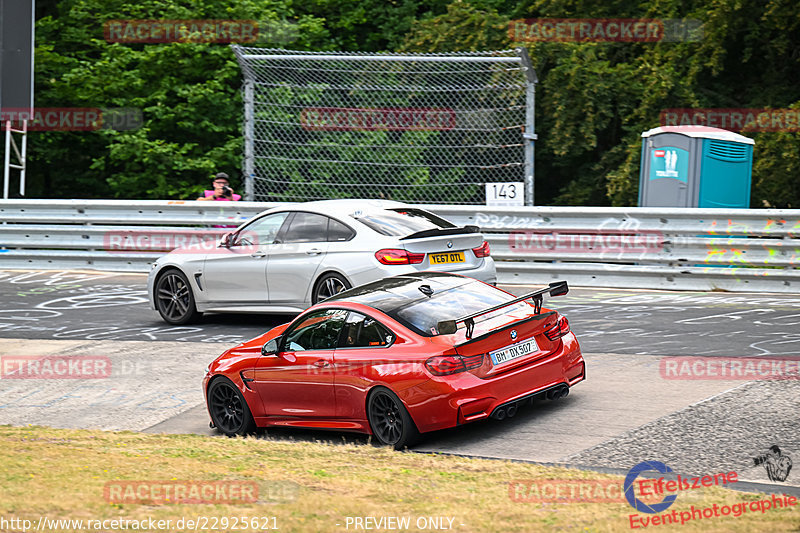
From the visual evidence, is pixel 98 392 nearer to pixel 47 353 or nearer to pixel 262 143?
pixel 47 353

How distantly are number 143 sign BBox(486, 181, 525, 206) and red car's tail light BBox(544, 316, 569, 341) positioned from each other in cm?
719

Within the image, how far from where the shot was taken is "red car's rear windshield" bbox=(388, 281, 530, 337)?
837 centimetres

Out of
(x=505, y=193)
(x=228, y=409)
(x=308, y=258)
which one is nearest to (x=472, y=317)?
(x=228, y=409)

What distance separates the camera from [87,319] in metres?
14.5

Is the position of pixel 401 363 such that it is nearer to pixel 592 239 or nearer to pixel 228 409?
pixel 228 409

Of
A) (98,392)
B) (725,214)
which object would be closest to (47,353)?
(98,392)

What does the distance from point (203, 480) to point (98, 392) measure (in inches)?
175

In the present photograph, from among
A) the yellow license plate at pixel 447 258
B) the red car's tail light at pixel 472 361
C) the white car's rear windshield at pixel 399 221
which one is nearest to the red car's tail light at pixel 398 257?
the yellow license plate at pixel 447 258

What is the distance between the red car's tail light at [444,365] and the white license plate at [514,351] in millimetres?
327

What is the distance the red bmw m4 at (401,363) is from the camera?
26.2 ft

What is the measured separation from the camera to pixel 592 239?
1549 cm

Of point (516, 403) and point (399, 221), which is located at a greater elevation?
point (399, 221)

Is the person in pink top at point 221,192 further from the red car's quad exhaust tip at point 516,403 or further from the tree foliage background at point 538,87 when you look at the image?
the red car's quad exhaust tip at point 516,403

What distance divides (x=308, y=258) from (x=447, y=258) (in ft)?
5.52
